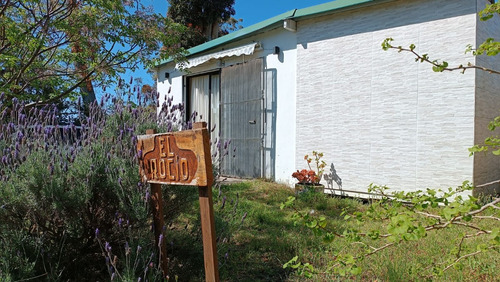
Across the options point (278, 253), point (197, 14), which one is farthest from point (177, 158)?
point (197, 14)

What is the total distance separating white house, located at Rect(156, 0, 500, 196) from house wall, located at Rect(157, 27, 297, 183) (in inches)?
0.8

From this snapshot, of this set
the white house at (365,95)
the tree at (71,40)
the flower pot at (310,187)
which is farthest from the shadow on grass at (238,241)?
the tree at (71,40)

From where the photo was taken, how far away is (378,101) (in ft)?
15.7

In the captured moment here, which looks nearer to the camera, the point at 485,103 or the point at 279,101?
the point at 485,103

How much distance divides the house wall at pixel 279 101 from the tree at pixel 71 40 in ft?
5.62

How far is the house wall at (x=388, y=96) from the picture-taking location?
4.23m

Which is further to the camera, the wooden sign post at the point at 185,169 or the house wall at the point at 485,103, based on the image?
the house wall at the point at 485,103

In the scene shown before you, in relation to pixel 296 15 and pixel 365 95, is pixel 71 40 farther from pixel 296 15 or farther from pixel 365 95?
pixel 365 95

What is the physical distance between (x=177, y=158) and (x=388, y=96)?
396cm

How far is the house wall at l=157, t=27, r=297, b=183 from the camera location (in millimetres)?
5801

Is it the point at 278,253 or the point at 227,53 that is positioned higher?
the point at 227,53

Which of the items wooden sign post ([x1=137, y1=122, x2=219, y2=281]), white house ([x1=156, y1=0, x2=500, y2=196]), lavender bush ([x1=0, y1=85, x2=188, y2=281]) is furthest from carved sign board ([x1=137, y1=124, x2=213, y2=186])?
white house ([x1=156, y1=0, x2=500, y2=196])

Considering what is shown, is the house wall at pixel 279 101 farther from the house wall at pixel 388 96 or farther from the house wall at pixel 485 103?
the house wall at pixel 485 103

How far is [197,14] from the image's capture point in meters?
15.2
